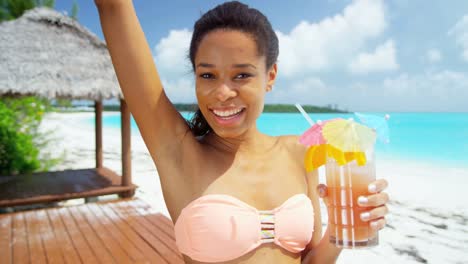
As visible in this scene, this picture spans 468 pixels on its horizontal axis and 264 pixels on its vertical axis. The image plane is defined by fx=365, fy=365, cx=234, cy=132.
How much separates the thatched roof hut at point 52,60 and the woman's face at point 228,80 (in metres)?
4.84

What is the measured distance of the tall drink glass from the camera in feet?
3.66

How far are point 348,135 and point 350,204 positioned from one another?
23 cm

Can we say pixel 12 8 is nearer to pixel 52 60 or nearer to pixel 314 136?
pixel 52 60

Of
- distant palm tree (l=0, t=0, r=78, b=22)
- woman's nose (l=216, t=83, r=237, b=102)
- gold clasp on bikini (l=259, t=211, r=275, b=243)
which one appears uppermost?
distant palm tree (l=0, t=0, r=78, b=22)

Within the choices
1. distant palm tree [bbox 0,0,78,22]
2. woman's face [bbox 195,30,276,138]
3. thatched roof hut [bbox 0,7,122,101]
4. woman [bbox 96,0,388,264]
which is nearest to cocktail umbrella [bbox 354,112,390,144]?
woman [bbox 96,0,388,264]

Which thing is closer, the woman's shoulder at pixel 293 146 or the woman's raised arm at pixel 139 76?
the woman's raised arm at pixel 139 76

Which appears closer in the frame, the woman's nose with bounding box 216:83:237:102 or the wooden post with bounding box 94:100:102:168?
the woman's nose with bounding box 216:83:237:102

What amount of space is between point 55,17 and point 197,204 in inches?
246

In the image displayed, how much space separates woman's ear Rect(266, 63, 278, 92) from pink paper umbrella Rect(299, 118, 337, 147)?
357 millimetres

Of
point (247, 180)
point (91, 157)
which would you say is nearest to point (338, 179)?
point (247, 180)

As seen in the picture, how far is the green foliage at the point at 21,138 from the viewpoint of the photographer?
7.44 m

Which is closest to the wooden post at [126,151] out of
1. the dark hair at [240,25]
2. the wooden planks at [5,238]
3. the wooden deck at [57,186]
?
the wooden deck at [57,186]

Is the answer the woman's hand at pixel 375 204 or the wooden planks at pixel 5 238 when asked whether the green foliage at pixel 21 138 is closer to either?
the wooden planks at pixel 5 238

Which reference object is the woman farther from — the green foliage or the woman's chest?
the green foliage
